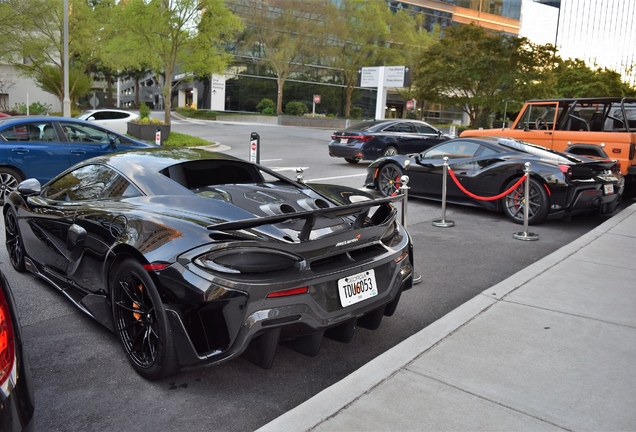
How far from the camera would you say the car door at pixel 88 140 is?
399 inches

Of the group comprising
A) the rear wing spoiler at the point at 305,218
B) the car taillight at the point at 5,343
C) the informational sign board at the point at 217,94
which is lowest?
the car taillight at the point at 5,343

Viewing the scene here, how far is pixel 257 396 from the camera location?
11.6 ft

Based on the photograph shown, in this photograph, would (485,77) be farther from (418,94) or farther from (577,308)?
(577,308)

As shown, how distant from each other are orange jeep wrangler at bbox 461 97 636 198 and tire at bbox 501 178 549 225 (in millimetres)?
2972

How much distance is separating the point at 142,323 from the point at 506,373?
2.37 metres

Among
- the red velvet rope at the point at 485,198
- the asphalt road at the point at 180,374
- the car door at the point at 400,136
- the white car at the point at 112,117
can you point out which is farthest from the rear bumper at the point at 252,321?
the white car at the point at 112,117

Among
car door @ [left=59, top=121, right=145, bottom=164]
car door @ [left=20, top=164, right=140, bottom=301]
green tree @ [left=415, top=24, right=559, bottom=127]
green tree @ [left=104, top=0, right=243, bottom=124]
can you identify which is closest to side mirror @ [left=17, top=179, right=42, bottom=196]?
car door @ [left=20, top=164, right=140, bottom=301]

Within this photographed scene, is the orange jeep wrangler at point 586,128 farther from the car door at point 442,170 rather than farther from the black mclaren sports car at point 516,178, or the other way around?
the car door at point 442,170

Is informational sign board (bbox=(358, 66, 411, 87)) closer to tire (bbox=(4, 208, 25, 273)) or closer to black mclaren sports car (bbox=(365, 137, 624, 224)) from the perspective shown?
black mclaren sports car (bbox=(365, 137, 624, 224))

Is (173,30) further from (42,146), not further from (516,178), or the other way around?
(516,178)

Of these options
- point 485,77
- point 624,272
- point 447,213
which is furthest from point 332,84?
point 624,272

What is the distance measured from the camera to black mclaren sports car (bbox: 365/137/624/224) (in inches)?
348

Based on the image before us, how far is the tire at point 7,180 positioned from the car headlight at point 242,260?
305 inches

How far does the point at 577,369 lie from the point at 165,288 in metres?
2.73
